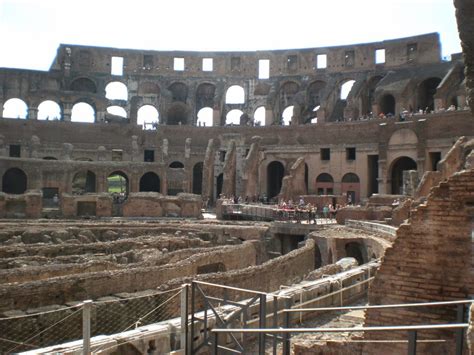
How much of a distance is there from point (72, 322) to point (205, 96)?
4832 cm

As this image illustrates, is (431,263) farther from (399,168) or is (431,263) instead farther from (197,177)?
(197,177)

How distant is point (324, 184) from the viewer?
4194cm

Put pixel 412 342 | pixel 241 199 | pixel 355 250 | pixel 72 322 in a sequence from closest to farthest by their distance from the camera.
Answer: pixel 412 342 → pixel 72 322 → pixel 355 250 → pixel 241 199

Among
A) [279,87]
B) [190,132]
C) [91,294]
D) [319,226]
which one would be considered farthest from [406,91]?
[91,294]

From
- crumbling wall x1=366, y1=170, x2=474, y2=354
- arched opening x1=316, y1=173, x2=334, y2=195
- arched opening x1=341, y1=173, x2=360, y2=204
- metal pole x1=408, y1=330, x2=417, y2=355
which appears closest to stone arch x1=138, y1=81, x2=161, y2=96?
arched opening x1=316, y1=173, x2=334, y2=195

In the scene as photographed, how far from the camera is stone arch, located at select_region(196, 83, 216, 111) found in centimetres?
5634

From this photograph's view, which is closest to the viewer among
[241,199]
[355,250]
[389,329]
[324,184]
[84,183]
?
[389,329]

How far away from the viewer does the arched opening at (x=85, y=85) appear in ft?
178

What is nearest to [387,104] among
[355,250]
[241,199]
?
[241,199]

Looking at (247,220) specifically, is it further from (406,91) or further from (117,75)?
(117,75)

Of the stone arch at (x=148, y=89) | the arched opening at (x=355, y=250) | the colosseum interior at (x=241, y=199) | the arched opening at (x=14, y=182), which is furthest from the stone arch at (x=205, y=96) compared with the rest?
the arched opening at (x=355, y=250)

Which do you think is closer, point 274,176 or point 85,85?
point 274,176

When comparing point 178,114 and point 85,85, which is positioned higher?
point 85,85

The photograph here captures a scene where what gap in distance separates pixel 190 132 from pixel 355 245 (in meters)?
27.1
